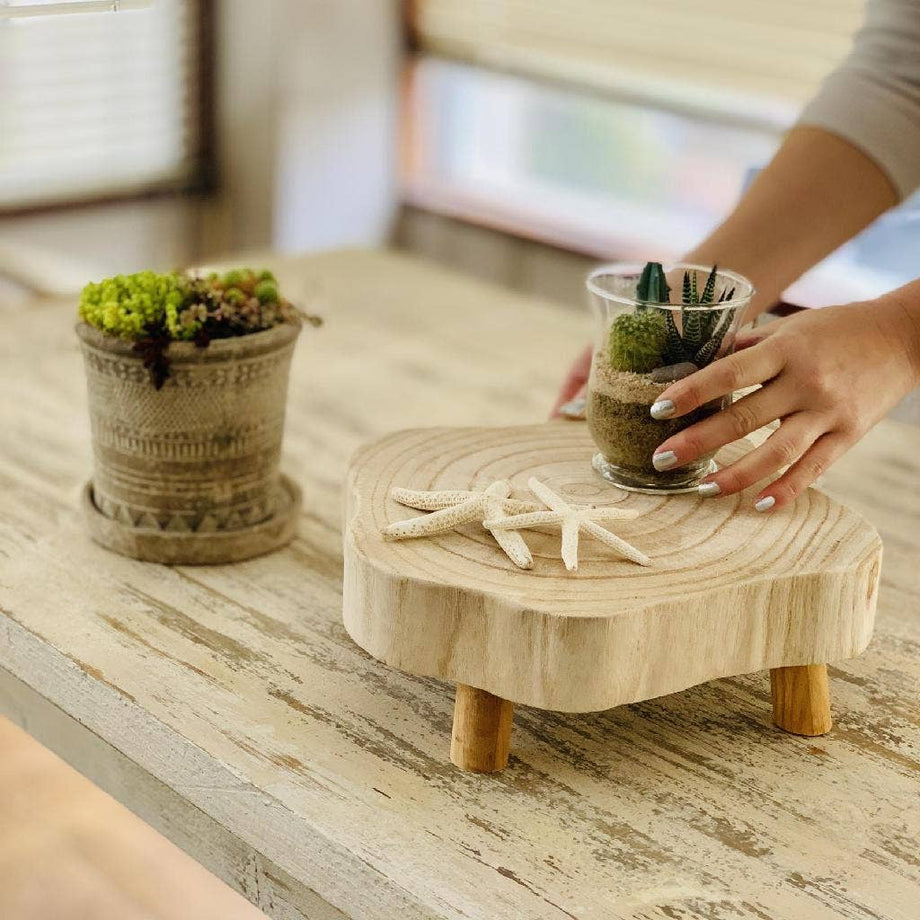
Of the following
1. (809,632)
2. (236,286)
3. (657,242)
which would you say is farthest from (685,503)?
(657,242)

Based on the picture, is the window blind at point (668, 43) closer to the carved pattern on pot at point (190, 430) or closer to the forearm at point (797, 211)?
the forearm at point (797, 211)

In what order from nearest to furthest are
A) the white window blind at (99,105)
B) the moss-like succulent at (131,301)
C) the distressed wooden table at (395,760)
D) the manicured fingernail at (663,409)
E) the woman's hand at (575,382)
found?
the distressed wooden table at (395,760) → the manicured fingernail at (663,409) → the moss-like succulent at (131,301) → the woman's hand at (575,382) → the white window blind at (99,105)

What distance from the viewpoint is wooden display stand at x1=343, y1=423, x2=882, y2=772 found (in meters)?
0.82

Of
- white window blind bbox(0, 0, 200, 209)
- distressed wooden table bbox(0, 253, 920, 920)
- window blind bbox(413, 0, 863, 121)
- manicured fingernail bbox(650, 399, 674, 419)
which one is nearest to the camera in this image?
distressed wooden table bbox(0, 253, 920, 920)

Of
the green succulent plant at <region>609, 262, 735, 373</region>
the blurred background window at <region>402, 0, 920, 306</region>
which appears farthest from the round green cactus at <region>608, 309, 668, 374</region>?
the blurred background window at <region>402, 0, 920, 306</region>

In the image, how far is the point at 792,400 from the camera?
0.96 m

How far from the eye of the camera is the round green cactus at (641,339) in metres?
0.96

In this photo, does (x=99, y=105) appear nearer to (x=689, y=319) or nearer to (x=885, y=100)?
(x=885, y=100)

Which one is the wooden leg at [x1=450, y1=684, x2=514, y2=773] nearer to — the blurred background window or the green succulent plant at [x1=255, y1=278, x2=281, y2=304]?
the green succulent plant at [x1=255, y1=278, x2=281, y2=304]

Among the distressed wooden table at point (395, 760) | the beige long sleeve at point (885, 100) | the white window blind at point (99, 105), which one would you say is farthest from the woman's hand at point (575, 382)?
the white window blind at point (99, 105)

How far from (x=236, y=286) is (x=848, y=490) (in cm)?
71

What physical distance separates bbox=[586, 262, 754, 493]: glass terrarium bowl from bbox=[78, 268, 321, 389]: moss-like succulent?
28cm

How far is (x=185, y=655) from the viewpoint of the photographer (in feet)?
3.34

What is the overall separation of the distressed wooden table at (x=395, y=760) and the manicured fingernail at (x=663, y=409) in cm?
23
